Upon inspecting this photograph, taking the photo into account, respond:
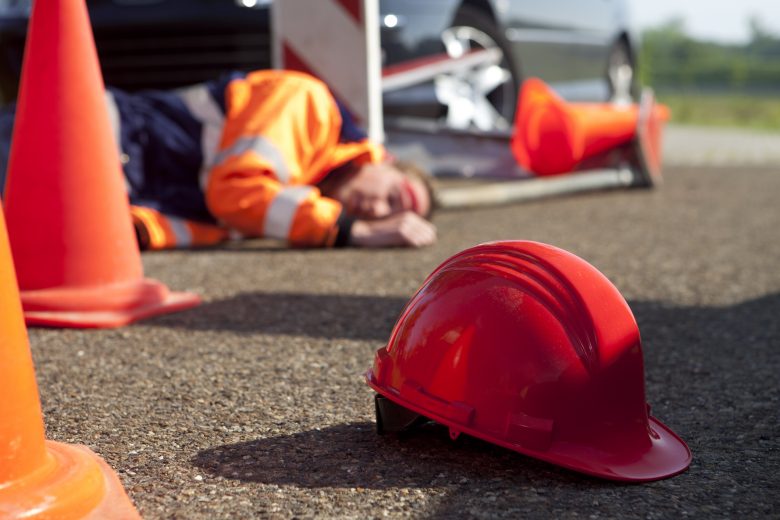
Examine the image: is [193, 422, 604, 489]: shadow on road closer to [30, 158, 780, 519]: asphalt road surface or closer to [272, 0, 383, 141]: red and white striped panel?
[30, 158, 780, 519]: asphalt road surface

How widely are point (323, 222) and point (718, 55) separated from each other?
46198 mm

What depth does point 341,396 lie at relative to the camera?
2.85 meters

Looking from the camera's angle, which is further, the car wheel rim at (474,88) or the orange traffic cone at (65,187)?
the car wheel rim at (474,88)

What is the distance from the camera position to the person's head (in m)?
5.15

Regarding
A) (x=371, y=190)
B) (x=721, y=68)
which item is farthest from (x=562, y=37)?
(x=721, y=68)

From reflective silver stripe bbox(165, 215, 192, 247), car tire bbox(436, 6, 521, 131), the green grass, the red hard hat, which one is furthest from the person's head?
the green grass

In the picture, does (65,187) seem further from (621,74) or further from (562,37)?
(621,74)

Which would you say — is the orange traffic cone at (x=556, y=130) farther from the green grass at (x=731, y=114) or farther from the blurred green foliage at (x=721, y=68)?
the blurred green foliage at (x=721, y=68)

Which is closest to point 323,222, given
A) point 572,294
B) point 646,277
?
point 646,277

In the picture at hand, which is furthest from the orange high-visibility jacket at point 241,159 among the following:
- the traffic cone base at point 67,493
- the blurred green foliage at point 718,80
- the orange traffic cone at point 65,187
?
the blurred green foliage at point 718,80

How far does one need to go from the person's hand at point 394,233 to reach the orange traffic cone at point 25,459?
2.99 m

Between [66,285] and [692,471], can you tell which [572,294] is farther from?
[66,285]

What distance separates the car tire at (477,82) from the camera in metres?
7.29

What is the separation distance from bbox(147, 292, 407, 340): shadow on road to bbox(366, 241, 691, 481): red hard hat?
1.15 m
